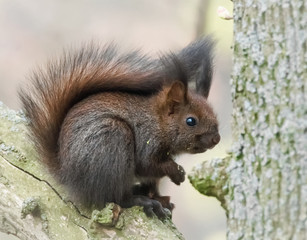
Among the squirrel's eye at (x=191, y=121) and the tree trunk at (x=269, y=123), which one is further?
the squirrel's eye at (x=191, y=121)

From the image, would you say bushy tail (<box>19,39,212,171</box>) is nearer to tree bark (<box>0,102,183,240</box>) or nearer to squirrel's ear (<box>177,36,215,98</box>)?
squirrel's ear (<box>177,36,215,98</box>)

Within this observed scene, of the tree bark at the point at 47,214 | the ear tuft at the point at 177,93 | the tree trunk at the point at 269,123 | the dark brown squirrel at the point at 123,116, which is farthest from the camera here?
the ear tuft at the point at 177,93

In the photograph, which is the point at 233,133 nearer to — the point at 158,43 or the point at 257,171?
the point at 257,171

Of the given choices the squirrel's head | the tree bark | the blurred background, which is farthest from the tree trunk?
the blurred background

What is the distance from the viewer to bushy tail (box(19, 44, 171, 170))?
288cm

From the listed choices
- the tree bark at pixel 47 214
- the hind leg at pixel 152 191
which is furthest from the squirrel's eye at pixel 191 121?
the tree bark at pixel 47 214

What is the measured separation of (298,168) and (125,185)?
3.74 ft

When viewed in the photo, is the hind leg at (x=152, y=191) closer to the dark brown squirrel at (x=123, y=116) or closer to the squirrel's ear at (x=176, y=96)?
the dark brown squirrel at (x=123, y=116)

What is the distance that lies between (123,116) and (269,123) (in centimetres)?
116

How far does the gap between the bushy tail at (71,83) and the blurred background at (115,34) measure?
2057 millimetres

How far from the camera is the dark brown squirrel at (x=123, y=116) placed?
2740 millimetres

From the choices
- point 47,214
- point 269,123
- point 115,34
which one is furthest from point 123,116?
point 115,34

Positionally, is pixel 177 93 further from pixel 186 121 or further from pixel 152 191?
pixel 152 191

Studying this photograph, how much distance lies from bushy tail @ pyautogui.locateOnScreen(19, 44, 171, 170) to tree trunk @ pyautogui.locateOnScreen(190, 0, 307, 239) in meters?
1.10
